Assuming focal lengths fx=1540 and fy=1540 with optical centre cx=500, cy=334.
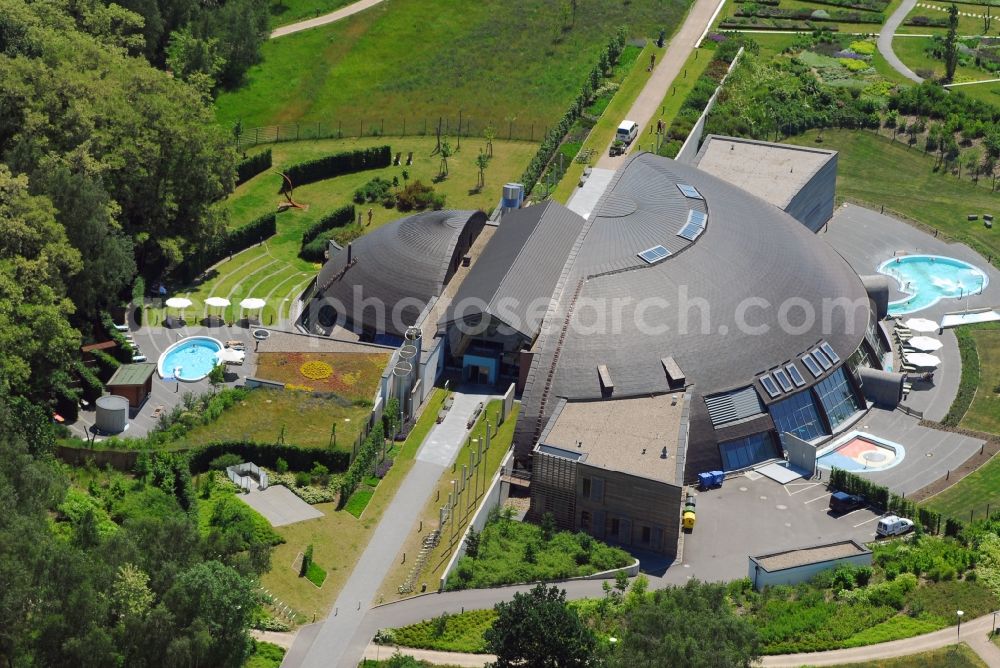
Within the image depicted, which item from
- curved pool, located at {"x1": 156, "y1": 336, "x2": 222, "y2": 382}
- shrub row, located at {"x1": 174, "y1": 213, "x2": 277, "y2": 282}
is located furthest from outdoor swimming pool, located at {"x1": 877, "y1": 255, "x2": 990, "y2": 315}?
curved pool, located at {"x1": 156, "y1": 336, "x2": 222, "y2": 382}

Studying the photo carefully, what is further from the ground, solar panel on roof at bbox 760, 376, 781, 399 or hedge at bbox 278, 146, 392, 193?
solar panel on roof at bbox 760, 376, 781, 399

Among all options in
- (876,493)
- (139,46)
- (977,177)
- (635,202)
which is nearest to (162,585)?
(876,493)

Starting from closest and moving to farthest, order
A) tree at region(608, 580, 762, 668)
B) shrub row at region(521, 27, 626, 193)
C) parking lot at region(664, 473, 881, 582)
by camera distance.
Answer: tree at region(608, 580, 762, 668)
parking lot at region(664, 473, 881, 582)
shrub row at region(521, 27, 626, 193)

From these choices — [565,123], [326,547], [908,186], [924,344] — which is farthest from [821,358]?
[565,123]

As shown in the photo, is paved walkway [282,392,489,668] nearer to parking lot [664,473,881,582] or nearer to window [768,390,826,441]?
parking lot [664,473,881,582]

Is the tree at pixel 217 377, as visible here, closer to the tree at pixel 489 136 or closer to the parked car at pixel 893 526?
the parked car at pixel 893 526

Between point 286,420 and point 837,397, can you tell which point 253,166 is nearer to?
point 286,420
